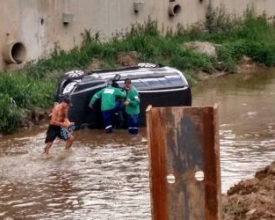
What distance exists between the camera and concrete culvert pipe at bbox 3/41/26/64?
70.2 ft

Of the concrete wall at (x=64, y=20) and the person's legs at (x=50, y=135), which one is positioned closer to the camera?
the person's legs at (x=50, y=135)

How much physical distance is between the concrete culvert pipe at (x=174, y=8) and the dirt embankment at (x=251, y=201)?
19284mm

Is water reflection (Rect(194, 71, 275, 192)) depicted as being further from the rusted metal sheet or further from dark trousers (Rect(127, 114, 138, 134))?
the rusted metal sheet

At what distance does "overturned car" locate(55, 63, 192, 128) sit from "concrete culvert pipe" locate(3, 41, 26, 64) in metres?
3.62

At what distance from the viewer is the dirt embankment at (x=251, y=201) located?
316 inches

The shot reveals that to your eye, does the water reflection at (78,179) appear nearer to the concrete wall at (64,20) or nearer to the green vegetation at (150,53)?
the green vegetation at (150,53)

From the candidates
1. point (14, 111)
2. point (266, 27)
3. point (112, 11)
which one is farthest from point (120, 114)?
point (266, 27)

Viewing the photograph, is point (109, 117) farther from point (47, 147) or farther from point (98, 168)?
point (98, 168)

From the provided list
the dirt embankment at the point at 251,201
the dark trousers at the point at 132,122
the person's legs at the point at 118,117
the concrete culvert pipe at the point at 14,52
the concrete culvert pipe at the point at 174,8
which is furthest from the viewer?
the concrete culvert pipe at the point at 174,8

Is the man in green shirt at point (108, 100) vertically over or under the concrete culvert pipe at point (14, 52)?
under

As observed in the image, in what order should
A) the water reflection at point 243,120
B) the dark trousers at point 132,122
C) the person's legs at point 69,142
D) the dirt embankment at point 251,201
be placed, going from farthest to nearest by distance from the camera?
the dark trousers at point 132,122 < the person's legs at point 69,142 < the water reflection at point 243,120 < the dirt embankment at point 251,201

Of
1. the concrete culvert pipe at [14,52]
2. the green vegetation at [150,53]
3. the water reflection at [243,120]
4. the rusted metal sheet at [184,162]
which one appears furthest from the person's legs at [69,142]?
the rusted metal sheet at [184,162]

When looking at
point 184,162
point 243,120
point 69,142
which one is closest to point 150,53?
Answer: point 243,120

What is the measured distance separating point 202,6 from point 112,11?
5.72 m
